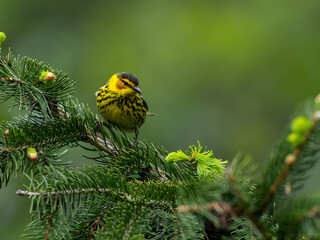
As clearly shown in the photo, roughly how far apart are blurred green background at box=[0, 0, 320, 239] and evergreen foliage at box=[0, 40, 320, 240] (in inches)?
210

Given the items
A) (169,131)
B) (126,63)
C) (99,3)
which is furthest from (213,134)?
(99,3)

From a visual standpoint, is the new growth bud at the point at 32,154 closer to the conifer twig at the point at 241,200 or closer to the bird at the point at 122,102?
the conifer twig at the point at 241,200

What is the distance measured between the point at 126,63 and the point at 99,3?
262cm

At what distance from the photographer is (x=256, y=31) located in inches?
342

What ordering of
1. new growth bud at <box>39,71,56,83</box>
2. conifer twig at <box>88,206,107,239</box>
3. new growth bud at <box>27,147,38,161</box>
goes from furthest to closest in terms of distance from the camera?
new growth bud at <box>39,71,56,83</box> → new growth bud at <box>27,147,38,161</box> → conifer twig at <box>88,206,107,239</box>

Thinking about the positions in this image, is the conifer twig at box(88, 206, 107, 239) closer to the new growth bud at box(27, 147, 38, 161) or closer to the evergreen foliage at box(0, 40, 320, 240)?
the evergreen foliage at box(0, 40, 320, 240)

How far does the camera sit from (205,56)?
8695 mm

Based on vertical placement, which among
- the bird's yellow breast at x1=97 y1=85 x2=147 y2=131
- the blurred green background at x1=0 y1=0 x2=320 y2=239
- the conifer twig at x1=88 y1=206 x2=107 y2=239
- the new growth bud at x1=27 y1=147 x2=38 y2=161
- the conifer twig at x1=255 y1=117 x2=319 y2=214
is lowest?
the conifer twig at x1=88 y1=206 x2=107 y2=239

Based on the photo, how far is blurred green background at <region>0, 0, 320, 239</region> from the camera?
7789 mm

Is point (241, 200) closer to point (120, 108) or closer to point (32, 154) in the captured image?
point (32, 154)

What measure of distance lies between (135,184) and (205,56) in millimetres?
7466

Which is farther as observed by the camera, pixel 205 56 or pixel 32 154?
pixel 205 56

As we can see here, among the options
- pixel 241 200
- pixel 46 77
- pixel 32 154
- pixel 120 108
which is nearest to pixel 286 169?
pixel 241 200

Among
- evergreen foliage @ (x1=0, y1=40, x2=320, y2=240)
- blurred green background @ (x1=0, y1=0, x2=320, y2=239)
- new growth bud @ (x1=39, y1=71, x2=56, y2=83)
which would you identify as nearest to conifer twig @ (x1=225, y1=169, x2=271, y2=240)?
evergreen foliage @ (x1=0, y1=40, x2=320, y2=240)
